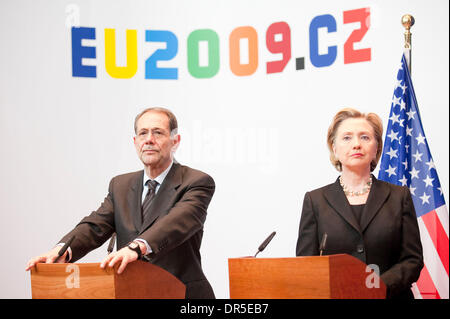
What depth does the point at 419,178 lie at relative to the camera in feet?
14.6

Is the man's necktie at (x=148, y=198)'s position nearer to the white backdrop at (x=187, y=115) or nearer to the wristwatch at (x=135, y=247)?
the wristwatch at (x=135, y=247)

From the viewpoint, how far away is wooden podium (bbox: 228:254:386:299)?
94.9 inches

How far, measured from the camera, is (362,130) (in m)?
3.30

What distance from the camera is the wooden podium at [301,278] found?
2.41m

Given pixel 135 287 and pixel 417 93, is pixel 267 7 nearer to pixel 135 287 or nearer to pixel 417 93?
pixel 417 93

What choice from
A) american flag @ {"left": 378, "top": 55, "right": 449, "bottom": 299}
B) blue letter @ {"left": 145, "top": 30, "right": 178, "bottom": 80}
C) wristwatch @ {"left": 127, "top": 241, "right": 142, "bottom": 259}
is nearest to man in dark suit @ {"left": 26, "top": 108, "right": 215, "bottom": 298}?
wristwatch @ {"left": 127, "top": 241, "right": 142, "bottom": 259}

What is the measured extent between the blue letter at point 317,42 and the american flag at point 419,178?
110 cm

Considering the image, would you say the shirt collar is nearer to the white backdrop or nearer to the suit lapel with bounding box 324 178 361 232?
the suit lapel with bounding box 324 178 361 232

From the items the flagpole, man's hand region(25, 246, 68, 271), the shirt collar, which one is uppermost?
the flagpole

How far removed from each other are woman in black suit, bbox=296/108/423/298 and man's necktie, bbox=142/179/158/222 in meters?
0.82

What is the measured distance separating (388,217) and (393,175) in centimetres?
137

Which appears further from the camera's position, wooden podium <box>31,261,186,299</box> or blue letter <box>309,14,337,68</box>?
blue letter <box>309,14,337,68</box>

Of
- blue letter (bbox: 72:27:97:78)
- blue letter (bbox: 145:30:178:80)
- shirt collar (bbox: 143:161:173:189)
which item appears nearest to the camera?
shirt collar (bbox: 143:161:173:189)

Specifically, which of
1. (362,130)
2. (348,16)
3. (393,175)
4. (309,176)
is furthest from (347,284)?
(348,16)
